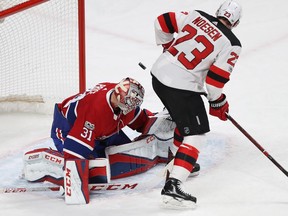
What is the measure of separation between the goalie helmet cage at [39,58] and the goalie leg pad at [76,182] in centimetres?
101

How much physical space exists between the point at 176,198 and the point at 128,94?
1.54 ft

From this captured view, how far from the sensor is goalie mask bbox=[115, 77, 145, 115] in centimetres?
273

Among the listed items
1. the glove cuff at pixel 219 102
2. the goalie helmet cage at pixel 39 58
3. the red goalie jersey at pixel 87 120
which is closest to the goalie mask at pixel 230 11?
the glove cuff at pixel 219 102

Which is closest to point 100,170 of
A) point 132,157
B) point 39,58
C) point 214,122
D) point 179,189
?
point 132,157

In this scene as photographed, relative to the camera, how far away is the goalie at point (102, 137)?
273cm

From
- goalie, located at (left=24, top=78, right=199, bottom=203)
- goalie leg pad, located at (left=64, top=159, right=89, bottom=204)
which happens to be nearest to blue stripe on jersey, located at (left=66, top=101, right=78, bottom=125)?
goalie, located at (left=24, top=78, right=199, bottom=203)

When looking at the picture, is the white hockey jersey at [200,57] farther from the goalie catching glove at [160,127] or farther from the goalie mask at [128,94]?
the goalie catching glove at [160,127]

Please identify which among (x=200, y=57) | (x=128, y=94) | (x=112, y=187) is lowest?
(x=112, y=187)

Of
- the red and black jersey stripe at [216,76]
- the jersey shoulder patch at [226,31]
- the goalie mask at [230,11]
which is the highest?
the goalie mask at [230,11]

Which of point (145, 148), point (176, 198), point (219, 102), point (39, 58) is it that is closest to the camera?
point (176, 198)

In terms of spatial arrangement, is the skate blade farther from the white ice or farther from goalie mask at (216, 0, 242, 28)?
goalie mask at (216, 0, 242, 28)

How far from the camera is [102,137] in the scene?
2910 mm

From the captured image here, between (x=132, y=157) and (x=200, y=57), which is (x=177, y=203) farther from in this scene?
(x=200, y=57)

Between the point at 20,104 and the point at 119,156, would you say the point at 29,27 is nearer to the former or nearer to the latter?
the point at 20,104
